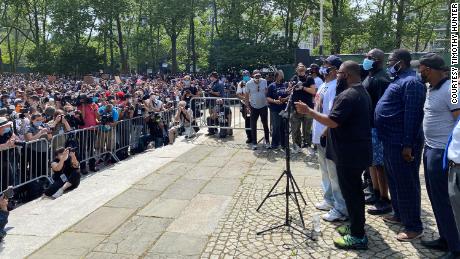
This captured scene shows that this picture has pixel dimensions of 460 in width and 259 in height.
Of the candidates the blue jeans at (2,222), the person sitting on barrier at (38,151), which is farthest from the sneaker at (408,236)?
the person sitting on barrier at (38,151)

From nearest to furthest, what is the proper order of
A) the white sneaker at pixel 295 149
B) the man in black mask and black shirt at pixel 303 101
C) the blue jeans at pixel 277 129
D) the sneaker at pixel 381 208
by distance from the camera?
the sneaker at pixel 381 208 → the man in black mask and black shirt at pixel 303 101 → the white sneaker at pixel 295 149 → the blue jeans at pixel 277 129

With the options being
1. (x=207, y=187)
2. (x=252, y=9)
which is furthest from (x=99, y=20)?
(x=207, y=187)

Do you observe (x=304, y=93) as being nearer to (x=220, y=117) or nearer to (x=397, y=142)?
(x=220, y=117)

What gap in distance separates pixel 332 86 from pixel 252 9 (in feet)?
102

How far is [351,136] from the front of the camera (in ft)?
12.6

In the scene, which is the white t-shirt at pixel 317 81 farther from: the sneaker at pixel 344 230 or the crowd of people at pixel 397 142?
the sneaker at pixel 344 230

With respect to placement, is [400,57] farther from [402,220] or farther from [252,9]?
[252,9]

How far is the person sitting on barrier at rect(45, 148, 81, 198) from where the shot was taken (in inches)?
266

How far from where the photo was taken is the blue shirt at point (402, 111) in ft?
13.1

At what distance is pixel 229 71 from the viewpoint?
30.1 m

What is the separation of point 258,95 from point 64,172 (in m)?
4.20

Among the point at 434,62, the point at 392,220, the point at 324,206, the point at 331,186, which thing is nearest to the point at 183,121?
the point at 324,206

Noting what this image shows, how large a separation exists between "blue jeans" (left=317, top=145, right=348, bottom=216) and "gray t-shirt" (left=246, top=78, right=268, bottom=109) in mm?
3954

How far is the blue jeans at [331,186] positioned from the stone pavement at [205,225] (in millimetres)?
232
